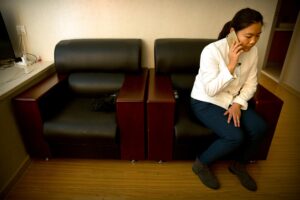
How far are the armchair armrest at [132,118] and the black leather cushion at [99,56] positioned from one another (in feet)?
0.63

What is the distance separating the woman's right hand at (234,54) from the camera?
121cm

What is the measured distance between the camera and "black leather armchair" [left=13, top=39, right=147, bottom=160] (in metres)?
1.37

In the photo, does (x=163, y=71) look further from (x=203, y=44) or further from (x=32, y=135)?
(x=32, y=135)

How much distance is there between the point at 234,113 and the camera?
1.32 m

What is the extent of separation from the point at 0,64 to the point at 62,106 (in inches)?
29.9

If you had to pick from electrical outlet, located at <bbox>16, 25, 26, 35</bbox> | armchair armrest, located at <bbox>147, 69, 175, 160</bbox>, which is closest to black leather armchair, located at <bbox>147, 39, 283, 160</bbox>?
armchair armrest, located at <bbox>147, 69, 175, 160</bbox>

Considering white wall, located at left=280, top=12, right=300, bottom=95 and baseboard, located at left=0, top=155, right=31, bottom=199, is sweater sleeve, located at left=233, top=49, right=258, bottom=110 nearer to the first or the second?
baseboard, located at left=0, top=155, right=31, bottom=199

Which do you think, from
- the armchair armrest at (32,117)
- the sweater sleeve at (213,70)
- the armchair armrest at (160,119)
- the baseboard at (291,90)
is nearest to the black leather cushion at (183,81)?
the armchair armrest at (160,119)

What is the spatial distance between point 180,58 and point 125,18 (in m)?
0.65

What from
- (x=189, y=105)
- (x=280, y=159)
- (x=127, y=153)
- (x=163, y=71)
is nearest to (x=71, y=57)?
(x=163, y=71)

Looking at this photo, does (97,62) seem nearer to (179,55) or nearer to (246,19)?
(179,55)

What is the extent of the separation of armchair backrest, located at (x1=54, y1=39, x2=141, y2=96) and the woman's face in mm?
827

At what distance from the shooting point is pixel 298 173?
5.06 ft

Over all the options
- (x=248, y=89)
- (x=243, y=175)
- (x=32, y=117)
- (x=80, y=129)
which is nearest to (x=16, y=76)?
(x=32, y=117)
